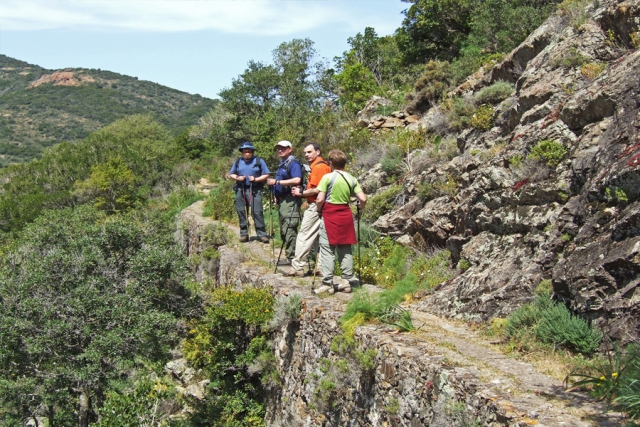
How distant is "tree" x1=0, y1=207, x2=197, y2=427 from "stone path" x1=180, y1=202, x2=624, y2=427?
4749mm

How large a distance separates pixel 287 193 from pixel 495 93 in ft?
19.0

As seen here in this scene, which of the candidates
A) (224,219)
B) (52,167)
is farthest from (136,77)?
(224,219)

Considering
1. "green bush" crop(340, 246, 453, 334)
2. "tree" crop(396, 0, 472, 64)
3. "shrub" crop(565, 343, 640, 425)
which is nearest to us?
"shrub" crop(565, 343, 640, 425)

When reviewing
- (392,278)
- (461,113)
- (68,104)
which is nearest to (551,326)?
(392,278)

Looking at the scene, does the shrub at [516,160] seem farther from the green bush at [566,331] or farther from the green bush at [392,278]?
the green bush at [566,331]

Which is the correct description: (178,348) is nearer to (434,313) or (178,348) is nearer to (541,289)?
(434,313)

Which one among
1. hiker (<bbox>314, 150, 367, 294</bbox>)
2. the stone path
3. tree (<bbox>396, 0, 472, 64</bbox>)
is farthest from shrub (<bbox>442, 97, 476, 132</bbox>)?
tree (<bbox>396, 0, 472, 64</bbox>)

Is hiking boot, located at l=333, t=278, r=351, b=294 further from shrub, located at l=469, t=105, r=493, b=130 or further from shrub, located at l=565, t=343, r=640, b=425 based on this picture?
shrub, located at l=469, t=105, r=493, b=130

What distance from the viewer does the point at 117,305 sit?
1102 cm

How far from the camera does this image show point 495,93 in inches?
490

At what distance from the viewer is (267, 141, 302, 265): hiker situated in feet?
29.9

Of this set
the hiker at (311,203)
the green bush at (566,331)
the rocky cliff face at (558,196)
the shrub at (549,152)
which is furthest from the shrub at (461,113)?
the green bush at (566,331)

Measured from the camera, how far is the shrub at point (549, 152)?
6977mm

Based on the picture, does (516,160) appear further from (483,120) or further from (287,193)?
(287,193)
